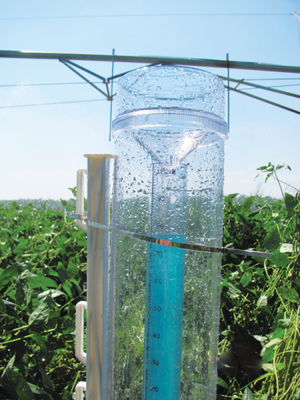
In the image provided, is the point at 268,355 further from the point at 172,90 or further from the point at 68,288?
the point at 172,90

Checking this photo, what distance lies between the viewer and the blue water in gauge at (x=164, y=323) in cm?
58

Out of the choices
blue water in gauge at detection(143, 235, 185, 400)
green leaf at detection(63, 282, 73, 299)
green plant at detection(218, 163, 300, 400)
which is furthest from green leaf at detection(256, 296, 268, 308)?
green leaf at detection(63, 282, 73, 299)

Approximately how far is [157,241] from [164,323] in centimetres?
16

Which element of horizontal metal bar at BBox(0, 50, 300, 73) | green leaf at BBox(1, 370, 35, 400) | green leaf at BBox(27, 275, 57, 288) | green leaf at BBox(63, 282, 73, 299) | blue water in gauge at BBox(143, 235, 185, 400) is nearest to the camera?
blue water in gauge at BBox(143, 235, 185, 400)

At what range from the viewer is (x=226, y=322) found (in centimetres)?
120

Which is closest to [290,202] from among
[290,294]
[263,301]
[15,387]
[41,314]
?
[290,294]

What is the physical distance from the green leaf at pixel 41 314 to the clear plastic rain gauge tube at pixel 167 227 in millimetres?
272

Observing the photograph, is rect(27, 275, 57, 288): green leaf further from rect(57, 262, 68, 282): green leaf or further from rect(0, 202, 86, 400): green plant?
rect(57, 262, 68, 282): green leaf

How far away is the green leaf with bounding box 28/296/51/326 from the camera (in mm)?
854

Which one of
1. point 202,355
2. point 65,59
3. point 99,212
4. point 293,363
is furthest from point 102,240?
point 65,59

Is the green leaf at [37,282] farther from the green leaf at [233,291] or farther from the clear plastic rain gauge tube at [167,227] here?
the green leaf at [233,291]

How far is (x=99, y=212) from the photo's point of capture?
679 millimetres

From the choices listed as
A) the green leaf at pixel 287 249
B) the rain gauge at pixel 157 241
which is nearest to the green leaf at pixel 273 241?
the green leaf at pixel 287 249

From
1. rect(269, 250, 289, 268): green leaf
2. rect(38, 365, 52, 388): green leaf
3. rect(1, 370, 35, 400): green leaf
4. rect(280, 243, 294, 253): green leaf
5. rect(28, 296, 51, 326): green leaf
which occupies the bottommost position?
rect(38, 365, 52, 388): green leaf
